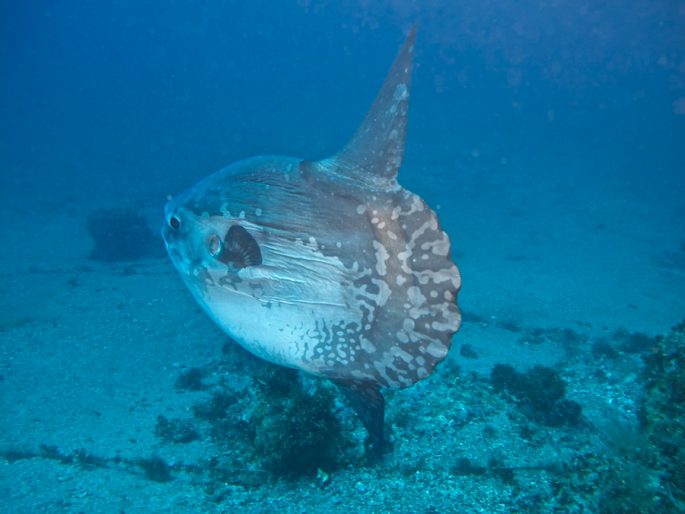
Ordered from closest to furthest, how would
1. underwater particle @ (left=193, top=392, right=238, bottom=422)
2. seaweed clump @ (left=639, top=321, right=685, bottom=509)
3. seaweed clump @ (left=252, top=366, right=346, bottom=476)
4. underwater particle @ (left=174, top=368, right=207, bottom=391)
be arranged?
seaweed clump @ (left=639, top=321, right=685, bottom=509)
seaweed clump @ (left=252, top=366, right=346, bottom=476)
underwater particle @ (left=193, top=392, right=238, bottom=422)
underwater particle @ (left=174, top=368, right=207, bottom=391)

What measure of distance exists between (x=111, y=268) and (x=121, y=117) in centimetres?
7984

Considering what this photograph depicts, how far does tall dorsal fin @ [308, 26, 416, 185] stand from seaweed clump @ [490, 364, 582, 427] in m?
4.39

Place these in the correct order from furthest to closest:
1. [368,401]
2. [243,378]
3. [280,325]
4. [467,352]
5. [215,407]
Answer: [467,352] → [243,378] → [215,407] → [368,401] → [280,325]

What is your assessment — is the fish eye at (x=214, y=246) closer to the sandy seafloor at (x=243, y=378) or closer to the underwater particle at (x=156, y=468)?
the sandy seafloor at (x=243, y=378)

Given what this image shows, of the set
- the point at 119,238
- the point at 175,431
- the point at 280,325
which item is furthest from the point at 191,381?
the point at 119,238

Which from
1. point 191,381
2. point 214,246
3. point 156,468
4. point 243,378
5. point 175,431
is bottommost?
point 156,468

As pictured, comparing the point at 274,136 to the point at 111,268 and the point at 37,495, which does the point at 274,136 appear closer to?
the point at 111,268

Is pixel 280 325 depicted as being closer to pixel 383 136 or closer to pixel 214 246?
pixel 214 246

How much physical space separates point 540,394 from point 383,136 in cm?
455

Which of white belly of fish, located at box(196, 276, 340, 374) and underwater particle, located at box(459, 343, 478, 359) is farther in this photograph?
underwater particle, located at box(459, 343, 478, 359)

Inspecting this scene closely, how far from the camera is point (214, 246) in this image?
2736 mm

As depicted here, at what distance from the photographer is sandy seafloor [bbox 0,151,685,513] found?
4.10 m

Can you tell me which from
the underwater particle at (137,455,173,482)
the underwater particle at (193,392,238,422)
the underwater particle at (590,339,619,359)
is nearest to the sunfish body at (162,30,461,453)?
the underwater particle at (137,455,173,482)

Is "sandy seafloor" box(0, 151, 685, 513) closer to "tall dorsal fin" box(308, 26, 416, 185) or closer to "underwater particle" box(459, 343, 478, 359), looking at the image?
"underwater particle" box(459, 343, 478, 359)
